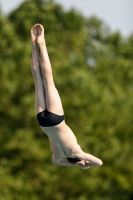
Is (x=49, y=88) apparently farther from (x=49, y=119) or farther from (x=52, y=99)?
(x=49, y=119)

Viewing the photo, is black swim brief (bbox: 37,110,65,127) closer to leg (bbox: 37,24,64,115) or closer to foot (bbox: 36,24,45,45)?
leg (bbox: 37,24,64,115)

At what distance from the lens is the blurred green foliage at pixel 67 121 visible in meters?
29.2

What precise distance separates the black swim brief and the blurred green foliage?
16.7m

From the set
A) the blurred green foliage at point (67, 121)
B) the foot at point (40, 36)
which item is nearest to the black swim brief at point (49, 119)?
the foot at point (40, 36)

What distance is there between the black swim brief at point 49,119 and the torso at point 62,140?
7 centimetres

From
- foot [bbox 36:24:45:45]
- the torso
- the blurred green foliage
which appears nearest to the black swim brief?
the torso

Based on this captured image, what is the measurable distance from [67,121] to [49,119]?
1936cm

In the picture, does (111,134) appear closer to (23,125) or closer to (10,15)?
(23,125)

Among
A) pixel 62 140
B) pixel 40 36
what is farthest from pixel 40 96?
pixel 40 36

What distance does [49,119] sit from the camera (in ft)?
36.0

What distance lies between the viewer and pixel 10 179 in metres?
28.0

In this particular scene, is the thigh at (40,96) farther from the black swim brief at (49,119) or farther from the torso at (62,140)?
the torso at (62,140)

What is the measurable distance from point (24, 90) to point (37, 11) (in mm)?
7237

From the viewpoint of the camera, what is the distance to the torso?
11062 mm
